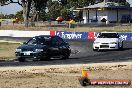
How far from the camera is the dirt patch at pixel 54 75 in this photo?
13320 mm

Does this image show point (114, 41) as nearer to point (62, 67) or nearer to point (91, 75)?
point (62, 67)

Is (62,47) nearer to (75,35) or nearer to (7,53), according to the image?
(7,53)

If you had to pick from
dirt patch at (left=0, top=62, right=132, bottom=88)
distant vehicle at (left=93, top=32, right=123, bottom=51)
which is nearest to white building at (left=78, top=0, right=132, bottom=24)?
distant vehicle at (left=93, top=32, right=123, bottom=51)

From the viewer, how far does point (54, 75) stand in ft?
52.3

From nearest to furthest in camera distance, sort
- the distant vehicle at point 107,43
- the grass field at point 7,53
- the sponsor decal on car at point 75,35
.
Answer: the grass field at point 7,53, the distant vehicle at point 107,43, the sponsor decal on car at point 75,35

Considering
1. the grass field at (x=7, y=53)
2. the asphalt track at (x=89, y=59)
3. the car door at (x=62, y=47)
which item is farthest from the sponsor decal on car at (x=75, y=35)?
the car door at (x=62, y=47)

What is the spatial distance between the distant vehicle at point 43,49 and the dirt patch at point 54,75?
14.1ft

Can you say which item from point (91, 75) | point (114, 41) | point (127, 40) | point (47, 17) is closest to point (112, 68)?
point (91, 75)

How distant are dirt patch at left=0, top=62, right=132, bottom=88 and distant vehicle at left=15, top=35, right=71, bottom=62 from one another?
4.29 m

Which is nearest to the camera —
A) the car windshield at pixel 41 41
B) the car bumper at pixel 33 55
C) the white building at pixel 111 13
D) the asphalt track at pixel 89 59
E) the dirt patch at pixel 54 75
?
the dirt patch at pixel 54 75

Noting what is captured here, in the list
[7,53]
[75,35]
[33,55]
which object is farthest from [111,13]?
[33,55]

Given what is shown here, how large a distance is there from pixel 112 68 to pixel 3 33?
142 ft

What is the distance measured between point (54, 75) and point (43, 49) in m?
7.50

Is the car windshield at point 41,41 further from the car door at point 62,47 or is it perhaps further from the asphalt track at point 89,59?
the asphalt track at point 89,59
